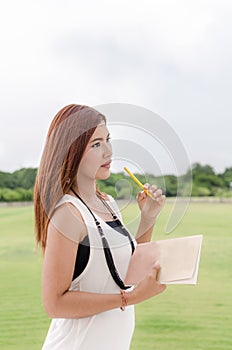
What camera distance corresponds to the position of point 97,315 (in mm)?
930

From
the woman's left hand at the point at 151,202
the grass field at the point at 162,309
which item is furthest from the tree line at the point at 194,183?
the woman's left hand at the point at 151,202

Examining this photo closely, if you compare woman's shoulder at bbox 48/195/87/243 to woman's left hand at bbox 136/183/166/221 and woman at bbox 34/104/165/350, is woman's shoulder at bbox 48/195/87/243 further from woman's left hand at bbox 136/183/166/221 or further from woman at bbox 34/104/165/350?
woman's left hand at bbox 136/183/166/221

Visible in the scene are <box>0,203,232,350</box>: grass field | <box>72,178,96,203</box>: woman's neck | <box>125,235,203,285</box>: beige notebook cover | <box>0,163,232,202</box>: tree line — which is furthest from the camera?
<box>0,163,232,202</box>: tree line

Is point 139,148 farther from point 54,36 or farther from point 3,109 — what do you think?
point 54,36

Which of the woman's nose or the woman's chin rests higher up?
the woman's nose


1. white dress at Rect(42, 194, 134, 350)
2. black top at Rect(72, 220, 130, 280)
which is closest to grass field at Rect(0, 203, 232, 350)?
white dress at Rect(42, 194, 134, 350)

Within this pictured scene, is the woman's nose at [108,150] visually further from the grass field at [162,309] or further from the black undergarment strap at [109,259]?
the grass field at [162,309]

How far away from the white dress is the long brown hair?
25 millimetres

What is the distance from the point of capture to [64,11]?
3879mm

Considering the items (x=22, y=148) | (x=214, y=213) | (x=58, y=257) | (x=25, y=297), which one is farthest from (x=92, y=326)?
(x=214, y=213)

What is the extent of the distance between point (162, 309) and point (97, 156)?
2.83 metres

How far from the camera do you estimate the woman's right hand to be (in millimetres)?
849

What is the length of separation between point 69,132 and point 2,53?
10.4 ft

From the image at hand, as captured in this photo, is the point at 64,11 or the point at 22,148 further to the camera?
the point at 64,11
